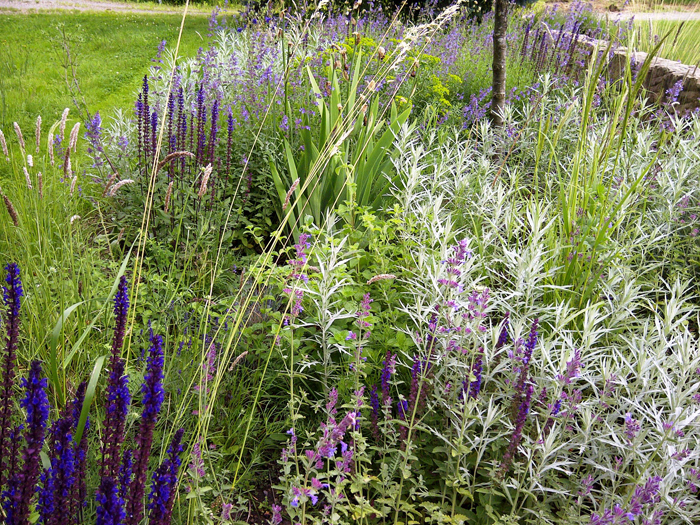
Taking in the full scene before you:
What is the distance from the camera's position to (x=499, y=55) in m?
4.41

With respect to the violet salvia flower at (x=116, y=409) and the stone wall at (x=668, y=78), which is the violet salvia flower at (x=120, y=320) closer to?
the violet salvia flower at (x=116, y=409)

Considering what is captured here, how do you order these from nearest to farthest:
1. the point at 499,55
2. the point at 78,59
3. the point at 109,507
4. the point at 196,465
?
the point at 109,507 → the point at 196,465 → the point at 499,55 → the point at 78,59

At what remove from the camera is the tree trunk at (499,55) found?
14.3ft

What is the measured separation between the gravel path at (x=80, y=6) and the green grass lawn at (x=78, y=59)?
287 mm

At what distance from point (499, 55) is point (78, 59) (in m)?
6.59

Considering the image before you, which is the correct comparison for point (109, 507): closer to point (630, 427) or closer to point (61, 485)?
point (61, 485)

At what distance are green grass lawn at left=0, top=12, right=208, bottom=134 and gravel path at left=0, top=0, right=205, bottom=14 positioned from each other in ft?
0.94

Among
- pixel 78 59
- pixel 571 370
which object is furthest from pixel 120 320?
pixel 78 59

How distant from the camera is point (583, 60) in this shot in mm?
6918

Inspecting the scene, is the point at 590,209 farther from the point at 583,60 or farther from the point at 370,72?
the point at 583,60

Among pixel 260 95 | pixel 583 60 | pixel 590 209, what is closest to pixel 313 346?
pixel 590 209

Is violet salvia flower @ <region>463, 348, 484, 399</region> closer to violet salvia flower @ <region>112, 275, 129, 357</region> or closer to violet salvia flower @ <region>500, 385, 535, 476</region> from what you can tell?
violet salvia flower @ <region>500, 385, 535, 476</region>

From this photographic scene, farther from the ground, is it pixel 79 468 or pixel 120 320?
pixel 120 320

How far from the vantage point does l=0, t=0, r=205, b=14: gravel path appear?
9156 mm
